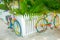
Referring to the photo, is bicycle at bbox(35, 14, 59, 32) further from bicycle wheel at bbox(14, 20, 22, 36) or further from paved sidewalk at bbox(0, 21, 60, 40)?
bicycle wheel at bbox(14, 20, 22, 36)

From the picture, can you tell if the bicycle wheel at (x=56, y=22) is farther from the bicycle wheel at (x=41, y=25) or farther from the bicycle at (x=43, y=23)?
the bicycle wheel at (x=41, y=25)

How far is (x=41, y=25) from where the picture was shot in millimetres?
2580

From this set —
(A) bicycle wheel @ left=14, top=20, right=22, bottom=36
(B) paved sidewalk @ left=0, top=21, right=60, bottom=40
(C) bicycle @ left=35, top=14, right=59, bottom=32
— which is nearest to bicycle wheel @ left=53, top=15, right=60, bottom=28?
(C) bicycle @ left=35, top=14, right=59, bottom=32

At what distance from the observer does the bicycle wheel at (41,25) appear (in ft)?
8.23

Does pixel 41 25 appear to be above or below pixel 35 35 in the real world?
above

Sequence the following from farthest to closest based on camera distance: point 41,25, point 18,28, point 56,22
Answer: point 56,22 < point 41,25 < point 18,28

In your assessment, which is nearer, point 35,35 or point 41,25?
point 35,35

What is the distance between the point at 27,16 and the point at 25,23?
0.14m

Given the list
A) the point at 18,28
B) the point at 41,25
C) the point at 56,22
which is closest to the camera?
the point at 18,28

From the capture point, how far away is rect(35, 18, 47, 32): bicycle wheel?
251 cm

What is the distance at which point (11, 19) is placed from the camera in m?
2.61

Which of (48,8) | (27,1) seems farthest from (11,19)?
(48,8)

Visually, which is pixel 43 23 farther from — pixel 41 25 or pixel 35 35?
pixel 35 35

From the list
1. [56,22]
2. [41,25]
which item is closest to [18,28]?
[41,25]
